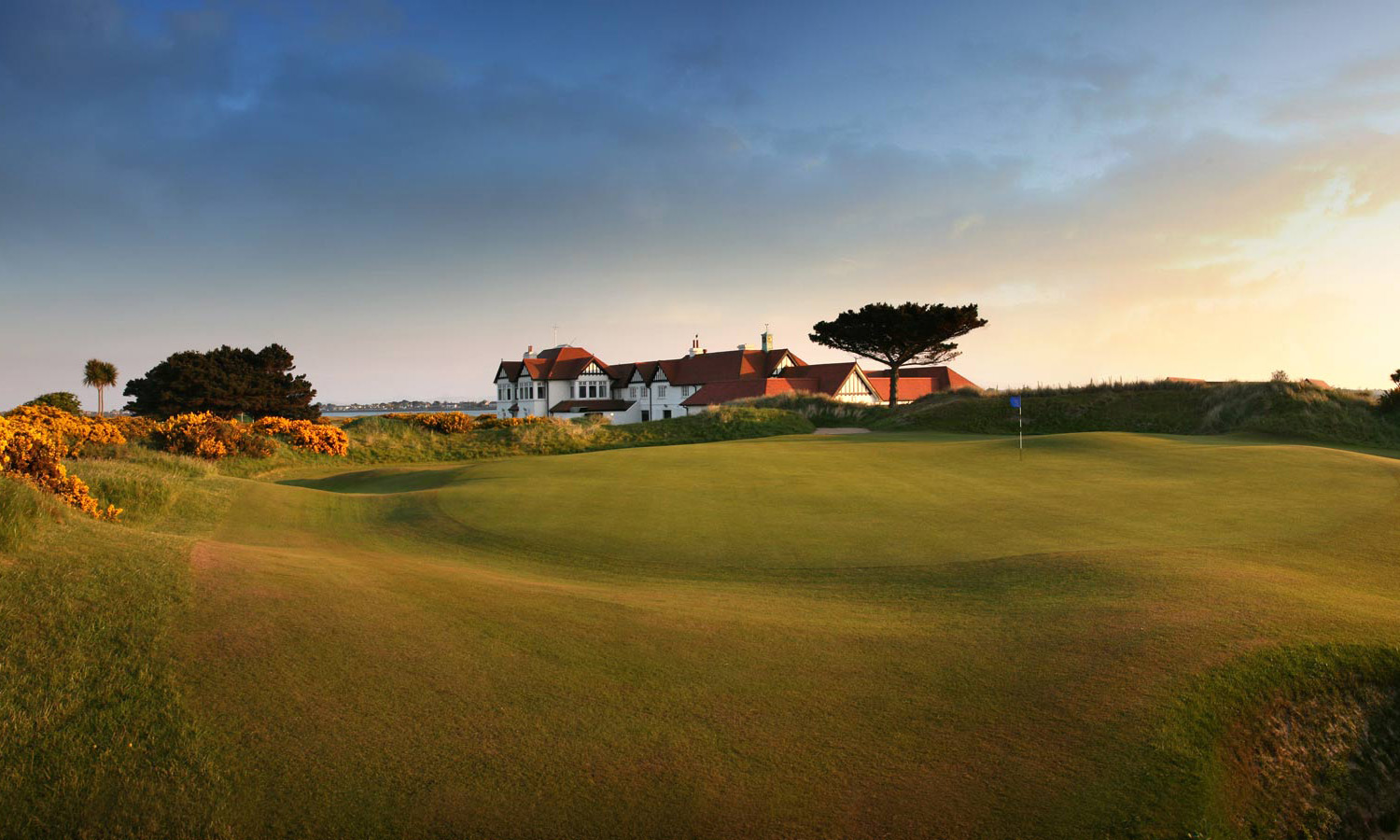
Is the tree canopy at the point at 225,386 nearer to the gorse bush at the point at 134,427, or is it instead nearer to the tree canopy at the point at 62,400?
the tree canopy at the point at 62,400

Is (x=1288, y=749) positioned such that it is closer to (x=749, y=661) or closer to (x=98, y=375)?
(x=749, y=661)

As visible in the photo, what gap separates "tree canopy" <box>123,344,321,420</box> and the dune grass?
5183cm

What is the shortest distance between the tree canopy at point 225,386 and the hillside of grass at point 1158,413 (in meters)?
40.7

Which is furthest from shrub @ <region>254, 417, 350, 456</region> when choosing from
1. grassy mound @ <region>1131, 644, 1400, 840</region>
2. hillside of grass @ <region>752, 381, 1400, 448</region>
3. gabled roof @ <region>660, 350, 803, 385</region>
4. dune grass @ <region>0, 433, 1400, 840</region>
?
gabled roof @ <region>660, 350, 803, 385</region>

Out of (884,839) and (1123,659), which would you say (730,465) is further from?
(884,839)

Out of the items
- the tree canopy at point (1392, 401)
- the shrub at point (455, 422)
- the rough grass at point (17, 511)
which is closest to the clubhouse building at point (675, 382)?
the shrub at point (455, 422)

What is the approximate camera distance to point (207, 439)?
2516 cm

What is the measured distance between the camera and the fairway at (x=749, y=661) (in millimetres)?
4266

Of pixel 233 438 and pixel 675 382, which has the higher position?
pixel 675 382

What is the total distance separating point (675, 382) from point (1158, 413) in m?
45.1

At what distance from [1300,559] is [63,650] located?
43.7 feet

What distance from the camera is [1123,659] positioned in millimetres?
6191

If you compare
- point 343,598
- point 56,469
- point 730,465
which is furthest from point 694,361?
point 343,598

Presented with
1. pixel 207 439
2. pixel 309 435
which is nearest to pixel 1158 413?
pixel 309 435
